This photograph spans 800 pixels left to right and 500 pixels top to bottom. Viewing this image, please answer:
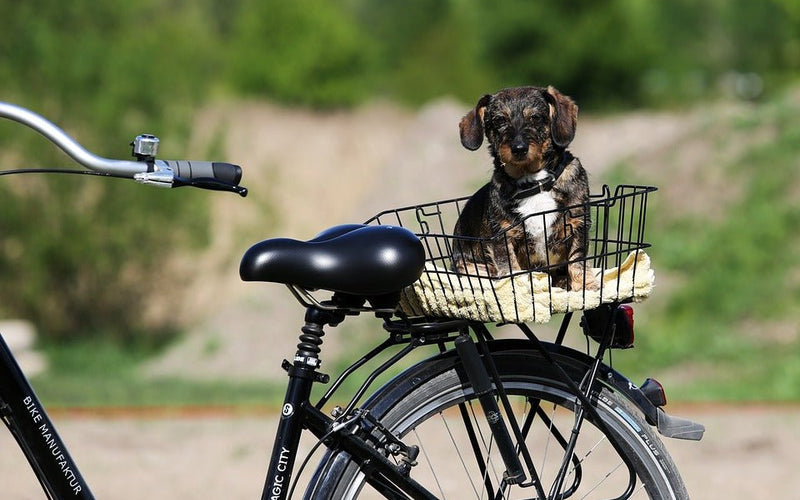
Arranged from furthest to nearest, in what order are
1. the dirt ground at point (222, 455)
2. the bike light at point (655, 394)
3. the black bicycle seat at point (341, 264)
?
the dirt ground at point (222, 455)
the bike light at point (655, 394)
the black bicycle seat at point (341, 264)

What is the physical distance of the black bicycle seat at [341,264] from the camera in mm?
2584

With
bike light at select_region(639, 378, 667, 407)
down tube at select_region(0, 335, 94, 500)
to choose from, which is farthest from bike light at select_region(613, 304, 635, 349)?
down tube at select_region(0, 335, 94, 500)

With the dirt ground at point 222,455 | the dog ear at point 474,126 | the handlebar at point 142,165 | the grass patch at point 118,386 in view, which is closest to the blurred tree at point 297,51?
the grass patch at point 118,386

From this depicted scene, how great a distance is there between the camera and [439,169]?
14273 millimetres

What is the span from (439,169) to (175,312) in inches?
215

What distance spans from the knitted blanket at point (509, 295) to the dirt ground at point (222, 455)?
127 inches

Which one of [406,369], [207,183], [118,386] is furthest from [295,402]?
[118,386]

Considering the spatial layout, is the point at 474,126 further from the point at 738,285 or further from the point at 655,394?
the point at 738,285

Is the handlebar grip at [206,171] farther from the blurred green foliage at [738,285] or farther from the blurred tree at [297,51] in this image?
the blurred tree at [297,51]

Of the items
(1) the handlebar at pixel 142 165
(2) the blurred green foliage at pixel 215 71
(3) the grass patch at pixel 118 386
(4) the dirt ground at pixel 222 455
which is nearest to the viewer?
(1) the handlebar at pixel 142 165

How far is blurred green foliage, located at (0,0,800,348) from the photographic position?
15.5m

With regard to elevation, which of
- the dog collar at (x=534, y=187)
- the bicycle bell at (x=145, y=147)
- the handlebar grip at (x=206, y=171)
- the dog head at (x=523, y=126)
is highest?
the dog head at (x=523, y=126)

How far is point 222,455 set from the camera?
21.8 feet

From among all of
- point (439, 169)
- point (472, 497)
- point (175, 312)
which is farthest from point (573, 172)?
point (175, 312)
